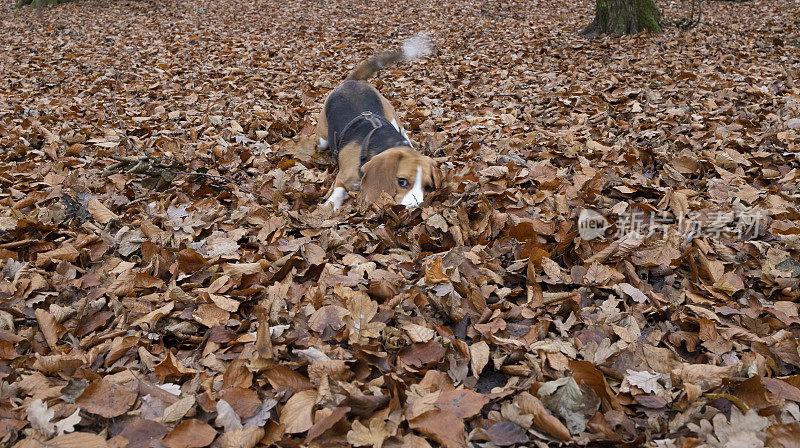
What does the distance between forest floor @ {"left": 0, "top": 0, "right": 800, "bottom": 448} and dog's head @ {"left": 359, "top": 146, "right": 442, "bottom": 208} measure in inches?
5.2

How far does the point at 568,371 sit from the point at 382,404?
0.84 meters

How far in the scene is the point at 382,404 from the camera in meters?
2.00

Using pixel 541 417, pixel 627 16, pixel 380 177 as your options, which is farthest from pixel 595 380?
pixel 627 16

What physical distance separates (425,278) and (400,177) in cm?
120

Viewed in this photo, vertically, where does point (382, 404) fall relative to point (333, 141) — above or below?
above

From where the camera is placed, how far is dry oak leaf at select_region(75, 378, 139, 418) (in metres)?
2.01

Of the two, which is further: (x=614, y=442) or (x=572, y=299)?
(x=572, y=299)

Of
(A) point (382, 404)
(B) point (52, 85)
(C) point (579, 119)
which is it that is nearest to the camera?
(A) point (382, 404)

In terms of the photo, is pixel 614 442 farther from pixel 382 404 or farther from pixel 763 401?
pixel 382 404

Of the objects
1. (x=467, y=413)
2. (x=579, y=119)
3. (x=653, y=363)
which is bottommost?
(x=579, y=119)

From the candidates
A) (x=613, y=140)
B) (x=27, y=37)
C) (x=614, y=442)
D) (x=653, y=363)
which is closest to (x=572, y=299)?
(x=653, y=363)

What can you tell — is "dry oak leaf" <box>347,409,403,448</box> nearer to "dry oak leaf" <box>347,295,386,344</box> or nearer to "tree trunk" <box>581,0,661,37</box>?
"dry oak leaf" <box>347,295,386,344</box>

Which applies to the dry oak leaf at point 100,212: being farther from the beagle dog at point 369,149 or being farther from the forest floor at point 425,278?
the beagle dog at point 369,149

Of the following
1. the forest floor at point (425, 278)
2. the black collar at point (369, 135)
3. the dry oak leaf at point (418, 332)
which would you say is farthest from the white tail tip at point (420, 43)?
the dry oak leaf at point (418, 332)
